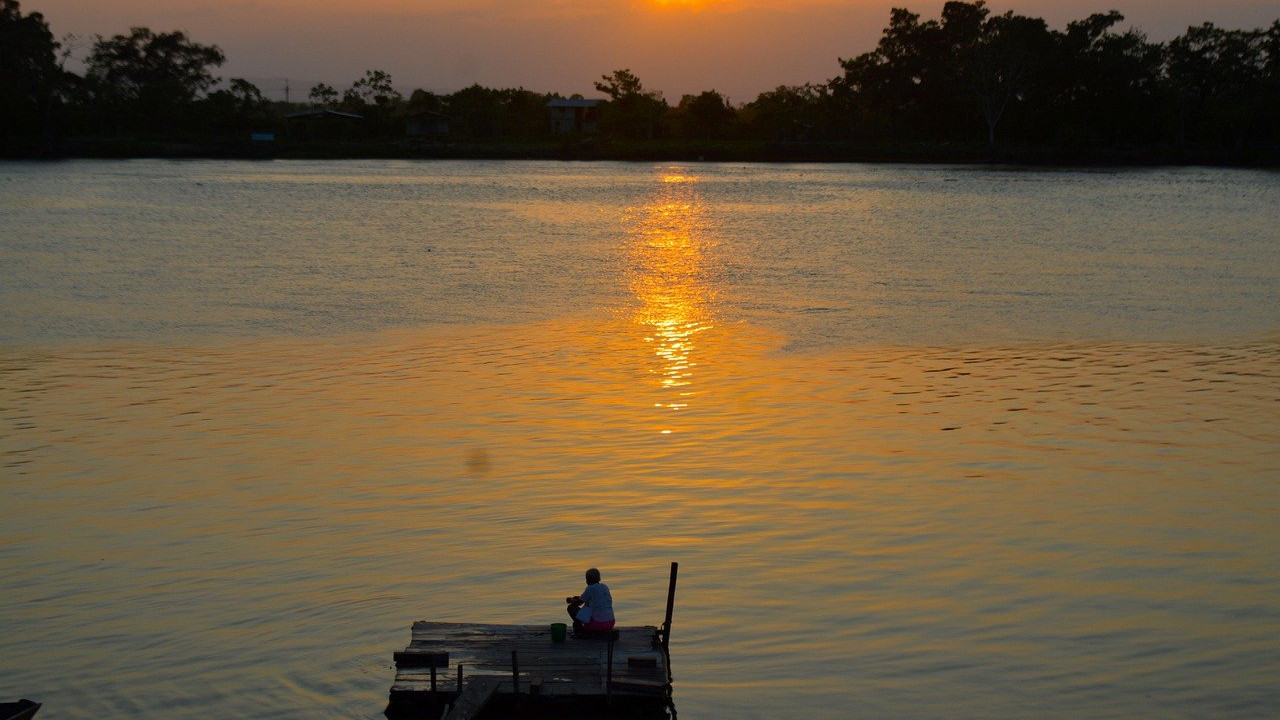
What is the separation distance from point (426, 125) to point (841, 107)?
176 feet

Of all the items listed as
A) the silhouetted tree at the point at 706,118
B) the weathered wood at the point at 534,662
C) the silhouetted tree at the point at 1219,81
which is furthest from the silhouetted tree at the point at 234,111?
A: the weathered wood at the point at 534,662

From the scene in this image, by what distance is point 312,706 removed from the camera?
14234mm

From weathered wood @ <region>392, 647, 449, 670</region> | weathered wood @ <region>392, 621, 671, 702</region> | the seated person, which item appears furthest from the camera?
the seated person

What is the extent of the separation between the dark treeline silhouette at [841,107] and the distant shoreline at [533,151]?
1.22ft

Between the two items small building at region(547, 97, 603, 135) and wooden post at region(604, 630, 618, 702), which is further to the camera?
small building at region(547, 97, 603, 135)

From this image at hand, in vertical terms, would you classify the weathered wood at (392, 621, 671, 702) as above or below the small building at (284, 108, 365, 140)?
below

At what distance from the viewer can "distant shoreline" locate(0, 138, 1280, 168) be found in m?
152

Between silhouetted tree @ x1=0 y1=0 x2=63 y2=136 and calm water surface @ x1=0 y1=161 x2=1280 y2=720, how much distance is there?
115796 mm

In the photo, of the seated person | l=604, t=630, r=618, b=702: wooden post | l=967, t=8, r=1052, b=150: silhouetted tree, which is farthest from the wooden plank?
l=967, t=8, r=1052, b=150: silhouetted tree

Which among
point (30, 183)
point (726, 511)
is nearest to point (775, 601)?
point (726, 511)

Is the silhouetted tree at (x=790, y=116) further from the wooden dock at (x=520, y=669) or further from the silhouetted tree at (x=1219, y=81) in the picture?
the wooden dock at (x=520, y=669)

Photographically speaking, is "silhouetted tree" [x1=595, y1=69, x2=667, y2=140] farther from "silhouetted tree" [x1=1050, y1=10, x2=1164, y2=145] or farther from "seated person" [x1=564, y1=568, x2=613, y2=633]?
"seated person" [x1=564, y1=568, x2=613, y2=633]

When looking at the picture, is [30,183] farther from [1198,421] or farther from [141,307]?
[1198,421]

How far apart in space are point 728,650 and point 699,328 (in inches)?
899
